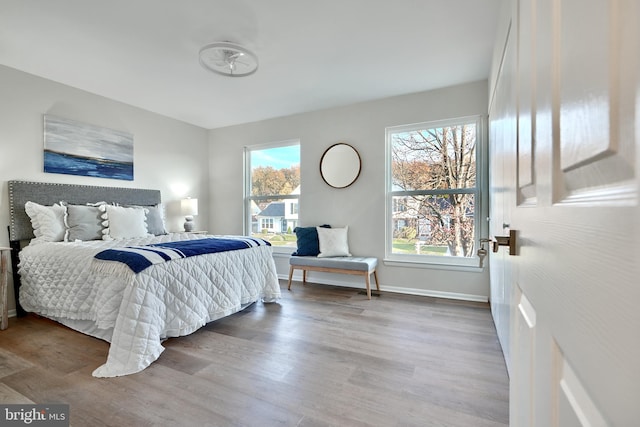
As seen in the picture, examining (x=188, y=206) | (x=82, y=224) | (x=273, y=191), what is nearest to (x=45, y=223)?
(x=82, y=224)

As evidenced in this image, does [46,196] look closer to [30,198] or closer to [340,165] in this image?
[30,198]

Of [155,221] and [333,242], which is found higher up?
[155,221]

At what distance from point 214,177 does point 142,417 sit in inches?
166

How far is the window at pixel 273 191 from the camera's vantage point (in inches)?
182

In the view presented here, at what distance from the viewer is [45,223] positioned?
9.72 feet

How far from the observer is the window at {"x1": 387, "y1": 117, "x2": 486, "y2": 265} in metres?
3.48

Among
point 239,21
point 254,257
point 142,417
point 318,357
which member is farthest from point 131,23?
point 318,357

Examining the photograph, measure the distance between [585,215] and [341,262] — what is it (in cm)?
333

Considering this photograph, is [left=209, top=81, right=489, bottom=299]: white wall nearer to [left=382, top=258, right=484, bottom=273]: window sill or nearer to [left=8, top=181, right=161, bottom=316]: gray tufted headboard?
[left=382, top=258, right=484, bottom=273]: window sill

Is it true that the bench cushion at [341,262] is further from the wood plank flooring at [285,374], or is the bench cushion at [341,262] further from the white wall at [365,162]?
the wood plank flooring at [285,374]

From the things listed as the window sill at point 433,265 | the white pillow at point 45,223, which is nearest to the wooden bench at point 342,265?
the window sill at point 433,265

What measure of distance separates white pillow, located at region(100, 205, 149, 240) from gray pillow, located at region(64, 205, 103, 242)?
6 cm

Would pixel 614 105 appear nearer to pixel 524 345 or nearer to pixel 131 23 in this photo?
pixel 524 345

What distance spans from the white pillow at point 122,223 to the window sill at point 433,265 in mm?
3078
